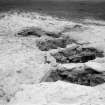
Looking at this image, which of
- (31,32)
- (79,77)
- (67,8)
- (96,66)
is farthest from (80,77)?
(67,8)

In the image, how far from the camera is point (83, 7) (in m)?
14.9

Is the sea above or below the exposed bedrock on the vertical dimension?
above

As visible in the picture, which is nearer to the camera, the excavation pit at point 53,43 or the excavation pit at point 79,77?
the excavation pit at point 79,77

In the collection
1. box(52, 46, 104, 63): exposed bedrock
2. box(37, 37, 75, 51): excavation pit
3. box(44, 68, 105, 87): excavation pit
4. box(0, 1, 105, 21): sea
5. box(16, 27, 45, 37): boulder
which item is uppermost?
box(0, 1, 105, 21): sea

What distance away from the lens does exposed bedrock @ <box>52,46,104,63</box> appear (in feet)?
20.3

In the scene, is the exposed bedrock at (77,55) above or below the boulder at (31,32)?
below

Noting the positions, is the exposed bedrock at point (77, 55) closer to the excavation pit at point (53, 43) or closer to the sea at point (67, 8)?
the excavation pit at point (53, 43)

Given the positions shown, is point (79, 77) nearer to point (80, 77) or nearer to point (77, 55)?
Answer: point (80, 77)

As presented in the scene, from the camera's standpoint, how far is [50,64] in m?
5.97

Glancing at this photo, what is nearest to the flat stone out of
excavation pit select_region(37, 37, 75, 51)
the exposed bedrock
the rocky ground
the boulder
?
the rocky ground

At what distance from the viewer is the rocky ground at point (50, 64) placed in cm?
413

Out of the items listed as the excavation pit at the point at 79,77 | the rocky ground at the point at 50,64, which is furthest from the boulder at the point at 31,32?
the excavation pit at the point at 79,77

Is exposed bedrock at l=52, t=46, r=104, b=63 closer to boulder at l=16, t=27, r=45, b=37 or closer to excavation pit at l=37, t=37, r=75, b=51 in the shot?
excavation pit at l=37, t=37, r=75, b=51

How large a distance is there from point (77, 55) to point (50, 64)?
3.05 ft
